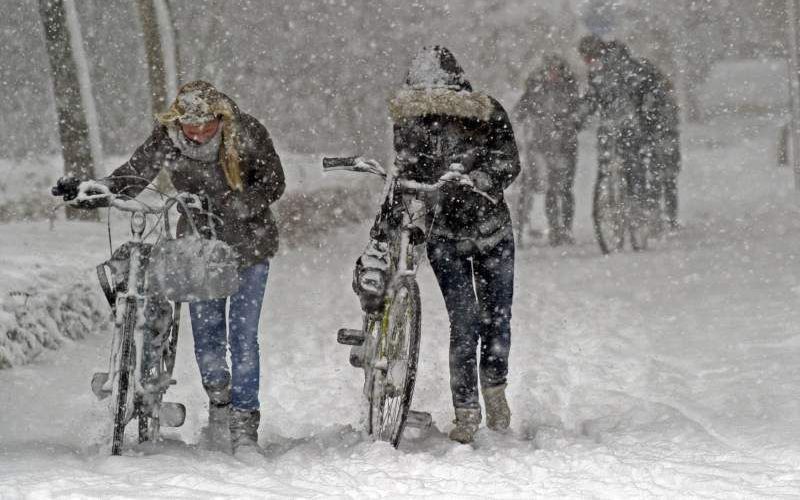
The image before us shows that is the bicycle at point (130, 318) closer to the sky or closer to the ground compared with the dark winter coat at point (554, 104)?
closer to the ground

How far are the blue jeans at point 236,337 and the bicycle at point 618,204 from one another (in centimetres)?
890

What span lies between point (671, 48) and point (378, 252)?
37.9 meters

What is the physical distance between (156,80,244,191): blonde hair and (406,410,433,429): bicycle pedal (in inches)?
54.3

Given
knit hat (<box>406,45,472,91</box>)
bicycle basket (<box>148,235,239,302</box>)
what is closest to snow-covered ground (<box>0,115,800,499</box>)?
bicycle basket (<box>148,235,239,302</box>)

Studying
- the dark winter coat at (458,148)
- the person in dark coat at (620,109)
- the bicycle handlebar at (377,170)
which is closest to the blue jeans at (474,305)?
the dark winter coat at (458,148)

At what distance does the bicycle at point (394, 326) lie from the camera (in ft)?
19.0

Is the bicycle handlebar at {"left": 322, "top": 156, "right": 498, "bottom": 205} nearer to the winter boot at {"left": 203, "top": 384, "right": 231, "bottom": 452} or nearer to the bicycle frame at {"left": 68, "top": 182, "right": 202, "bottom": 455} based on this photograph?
the bicycle frame at {"left": 68, "top": 182, "right": 202, "bottom": 455}

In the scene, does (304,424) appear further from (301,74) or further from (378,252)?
(301,74)

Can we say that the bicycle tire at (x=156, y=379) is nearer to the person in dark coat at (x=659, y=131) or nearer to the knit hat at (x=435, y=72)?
the knit hat at (x=435, y=72)

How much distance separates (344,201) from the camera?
21844 millimetres

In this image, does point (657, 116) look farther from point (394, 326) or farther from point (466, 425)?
point (394, 326)

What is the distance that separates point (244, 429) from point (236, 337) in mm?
440

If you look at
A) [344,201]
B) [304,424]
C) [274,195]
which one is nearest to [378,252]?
[274,195]

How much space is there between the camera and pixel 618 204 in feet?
48.3
